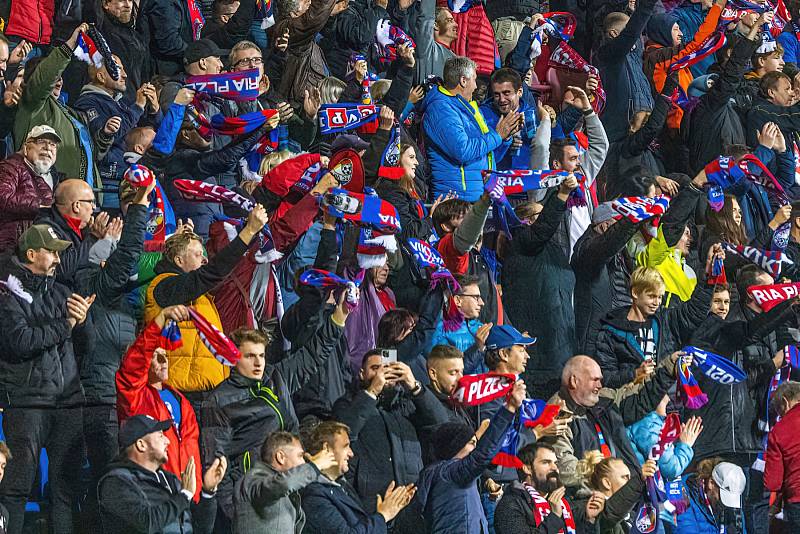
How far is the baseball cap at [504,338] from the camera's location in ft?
34.3

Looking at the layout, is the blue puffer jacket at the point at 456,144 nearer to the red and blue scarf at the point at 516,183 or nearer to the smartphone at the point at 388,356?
the red and blue scarf at the point at 516,183

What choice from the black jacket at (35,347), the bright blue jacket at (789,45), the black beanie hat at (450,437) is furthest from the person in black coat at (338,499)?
the bright blue jacket at (789,45)

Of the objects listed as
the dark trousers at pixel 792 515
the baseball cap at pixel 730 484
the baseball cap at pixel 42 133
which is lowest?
the baseball cap at pixel 730 484

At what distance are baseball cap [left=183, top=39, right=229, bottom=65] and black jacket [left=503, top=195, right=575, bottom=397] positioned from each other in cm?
217

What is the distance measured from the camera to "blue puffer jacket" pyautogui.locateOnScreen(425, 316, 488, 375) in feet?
34.6

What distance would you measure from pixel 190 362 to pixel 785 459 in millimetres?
3720

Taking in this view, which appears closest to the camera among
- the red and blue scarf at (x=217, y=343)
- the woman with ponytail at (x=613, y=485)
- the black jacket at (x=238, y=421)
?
the black jacket at (x=238, y=421)

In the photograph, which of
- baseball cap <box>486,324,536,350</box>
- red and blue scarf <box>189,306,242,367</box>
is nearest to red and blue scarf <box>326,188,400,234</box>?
baseball cap <box>486,324,536,350</box>

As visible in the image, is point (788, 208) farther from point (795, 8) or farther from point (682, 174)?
point (795, 8)

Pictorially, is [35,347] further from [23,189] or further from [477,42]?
[477,42]

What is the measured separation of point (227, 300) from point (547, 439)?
190 centimetres

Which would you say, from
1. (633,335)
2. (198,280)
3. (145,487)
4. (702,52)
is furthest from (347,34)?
(145,487)

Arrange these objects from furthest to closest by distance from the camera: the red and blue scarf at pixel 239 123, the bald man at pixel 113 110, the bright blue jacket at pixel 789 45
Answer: the bright blue jacket at pixel 789 45 → the bald man at pixel 113 110 → the red and blue scarf at pixel 239 123

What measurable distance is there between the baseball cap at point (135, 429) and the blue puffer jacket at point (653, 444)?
3.49 m
